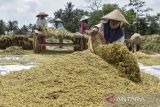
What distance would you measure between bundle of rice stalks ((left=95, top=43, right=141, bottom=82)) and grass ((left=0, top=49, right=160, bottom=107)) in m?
0.16

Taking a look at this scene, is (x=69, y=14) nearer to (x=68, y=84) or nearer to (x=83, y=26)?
(x=83, y=26)

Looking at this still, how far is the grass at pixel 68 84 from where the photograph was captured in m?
4.65

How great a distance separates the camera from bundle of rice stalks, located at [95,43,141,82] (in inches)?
238

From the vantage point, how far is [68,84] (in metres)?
5.14

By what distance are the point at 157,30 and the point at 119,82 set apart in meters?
29.5

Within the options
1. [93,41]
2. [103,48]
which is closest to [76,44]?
[93,41]

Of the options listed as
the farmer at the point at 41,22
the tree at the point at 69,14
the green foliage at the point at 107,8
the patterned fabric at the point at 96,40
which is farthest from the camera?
the tree at the point at 69,14

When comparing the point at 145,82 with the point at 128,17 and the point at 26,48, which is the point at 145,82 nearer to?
the point at 26,48

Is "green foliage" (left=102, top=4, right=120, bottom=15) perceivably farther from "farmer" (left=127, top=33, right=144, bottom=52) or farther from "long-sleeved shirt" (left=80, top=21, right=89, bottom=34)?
"long-sleeved shirt" (left=80, top=21, right=89, bottom=34)

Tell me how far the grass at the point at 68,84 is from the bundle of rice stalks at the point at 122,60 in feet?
0.53

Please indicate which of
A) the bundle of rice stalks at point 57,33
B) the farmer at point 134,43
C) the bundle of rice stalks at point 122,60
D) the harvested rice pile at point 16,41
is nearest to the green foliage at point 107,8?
the farmer at point 134,43

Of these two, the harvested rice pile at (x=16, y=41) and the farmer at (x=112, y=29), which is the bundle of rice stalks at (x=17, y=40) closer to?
the harvested rice pile at (x=16, y=41)

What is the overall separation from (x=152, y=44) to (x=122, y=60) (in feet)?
39.8

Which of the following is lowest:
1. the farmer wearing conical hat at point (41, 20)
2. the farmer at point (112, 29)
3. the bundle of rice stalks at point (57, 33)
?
the bundle of rice stalks at point (57, 33)
